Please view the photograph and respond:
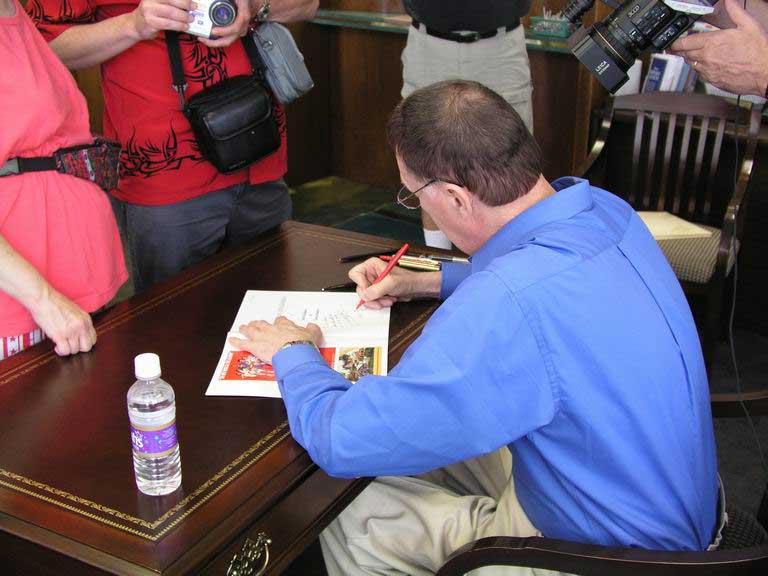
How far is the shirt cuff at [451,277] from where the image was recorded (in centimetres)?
181

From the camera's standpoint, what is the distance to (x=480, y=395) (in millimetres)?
1142

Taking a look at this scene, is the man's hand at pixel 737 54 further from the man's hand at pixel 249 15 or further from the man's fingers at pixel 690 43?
the man's hand at pixel 249 15

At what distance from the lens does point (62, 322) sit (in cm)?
155

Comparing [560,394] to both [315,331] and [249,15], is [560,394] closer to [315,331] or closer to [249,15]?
[315,331]

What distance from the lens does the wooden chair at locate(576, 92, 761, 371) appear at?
273 centimetres

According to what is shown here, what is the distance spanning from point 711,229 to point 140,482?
2.31 metres

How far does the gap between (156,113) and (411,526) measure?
3.95 ft

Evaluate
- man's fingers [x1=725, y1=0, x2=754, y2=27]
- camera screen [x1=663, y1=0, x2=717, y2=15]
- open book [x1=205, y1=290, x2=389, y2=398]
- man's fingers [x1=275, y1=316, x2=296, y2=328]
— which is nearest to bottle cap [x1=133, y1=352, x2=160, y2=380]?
open book [x1=205, y1=290, x2=389, y2=398]

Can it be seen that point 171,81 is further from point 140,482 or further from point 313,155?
point 313,155

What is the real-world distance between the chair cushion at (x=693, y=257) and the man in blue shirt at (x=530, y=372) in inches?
55.5

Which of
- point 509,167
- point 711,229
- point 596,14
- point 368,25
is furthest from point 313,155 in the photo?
point 509,167

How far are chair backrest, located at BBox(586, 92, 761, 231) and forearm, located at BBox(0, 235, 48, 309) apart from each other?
2.08m

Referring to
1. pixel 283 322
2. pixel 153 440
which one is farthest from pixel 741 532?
pixel 153 440

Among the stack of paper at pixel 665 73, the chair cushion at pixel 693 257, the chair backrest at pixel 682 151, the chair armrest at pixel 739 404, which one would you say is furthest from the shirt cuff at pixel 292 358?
the stack of paper at pixel 665 73
